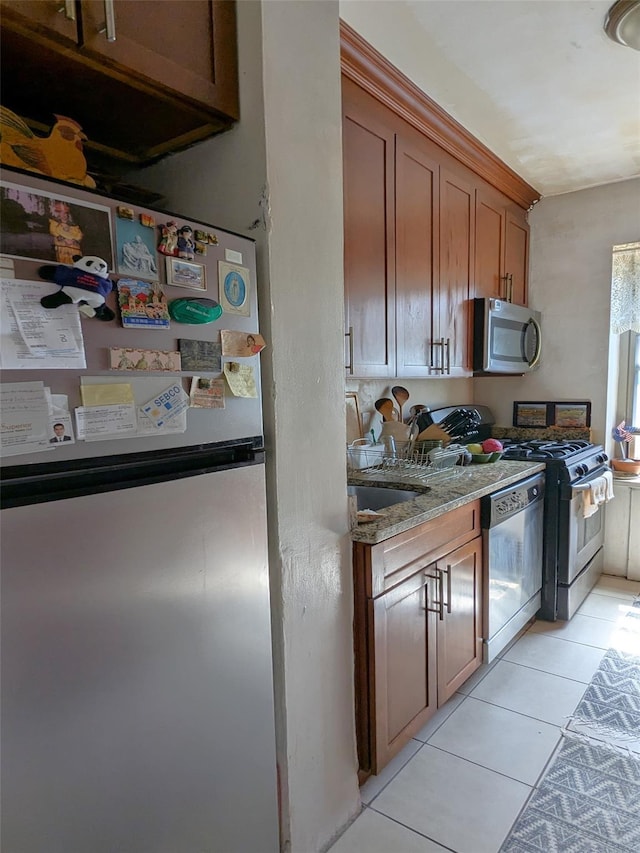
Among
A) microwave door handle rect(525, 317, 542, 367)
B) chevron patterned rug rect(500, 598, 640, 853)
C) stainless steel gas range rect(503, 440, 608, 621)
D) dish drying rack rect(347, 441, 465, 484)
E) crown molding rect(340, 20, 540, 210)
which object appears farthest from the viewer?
microwave door handle rect(525, 317, 542, 367)

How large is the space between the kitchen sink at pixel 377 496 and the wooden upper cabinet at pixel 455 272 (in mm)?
700

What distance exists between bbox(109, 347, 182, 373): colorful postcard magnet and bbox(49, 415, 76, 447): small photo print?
12 centimetres

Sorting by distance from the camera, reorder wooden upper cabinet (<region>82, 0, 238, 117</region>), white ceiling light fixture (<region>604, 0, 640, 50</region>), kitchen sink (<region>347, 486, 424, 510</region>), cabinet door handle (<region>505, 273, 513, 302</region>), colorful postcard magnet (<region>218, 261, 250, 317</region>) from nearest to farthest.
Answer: wooden upper cabinet (<region>82, 0, 238, 117</region>)
colorful postcard magnet (<region>218, 261, 250, 317</region>)
white ceiling light fixture (<region>604, 0, 640, 50</region>)
kitchen sink (<region>347, 486, 424, 510</region>)
cabinet door handle (<region>505, 273, 513, 302</region>)

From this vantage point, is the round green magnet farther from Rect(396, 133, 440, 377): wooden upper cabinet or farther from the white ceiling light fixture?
the white ceiling light fixture

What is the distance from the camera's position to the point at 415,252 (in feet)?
7.10

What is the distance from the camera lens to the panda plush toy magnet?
30.7 inches

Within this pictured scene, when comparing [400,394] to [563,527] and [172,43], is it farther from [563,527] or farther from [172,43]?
[172,43]

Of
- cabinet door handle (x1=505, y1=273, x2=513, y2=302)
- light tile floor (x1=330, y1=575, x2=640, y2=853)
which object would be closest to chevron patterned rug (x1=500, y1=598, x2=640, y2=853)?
light tile floor (x1=330, y1=575, x2=640, y2=853)

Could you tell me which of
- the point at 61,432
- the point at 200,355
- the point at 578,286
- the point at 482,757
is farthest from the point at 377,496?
the point at 578,286

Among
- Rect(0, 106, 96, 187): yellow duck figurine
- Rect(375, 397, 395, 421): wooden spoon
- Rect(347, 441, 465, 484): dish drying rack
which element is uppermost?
Rect(0, 106, 96, 187): yellow duck figurine

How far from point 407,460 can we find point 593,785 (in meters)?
1.32

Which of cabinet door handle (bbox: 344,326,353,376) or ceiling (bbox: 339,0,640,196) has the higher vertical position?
ceiling (bbox: 339,0,640,196)

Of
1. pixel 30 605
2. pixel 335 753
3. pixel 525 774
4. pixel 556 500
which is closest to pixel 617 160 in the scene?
pixel 556 500

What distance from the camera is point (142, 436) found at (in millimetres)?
916
